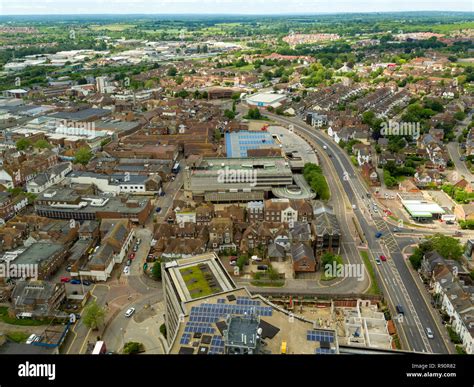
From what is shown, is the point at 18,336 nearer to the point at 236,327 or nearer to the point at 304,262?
the point at 236,327

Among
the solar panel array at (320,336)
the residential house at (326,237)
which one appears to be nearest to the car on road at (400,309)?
the residential house at (326,237)

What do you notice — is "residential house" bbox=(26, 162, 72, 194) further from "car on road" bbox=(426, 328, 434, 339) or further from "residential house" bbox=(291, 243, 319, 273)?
"car on road" bbox=(426, 328, 434, 339)

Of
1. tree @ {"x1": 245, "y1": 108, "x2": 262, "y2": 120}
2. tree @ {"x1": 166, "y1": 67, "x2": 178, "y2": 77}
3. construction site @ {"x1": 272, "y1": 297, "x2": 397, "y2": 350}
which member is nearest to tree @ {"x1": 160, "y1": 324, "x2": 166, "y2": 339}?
construction site @ {"x1": 272, "y1": 297, "x2": 397, "y2": 350}

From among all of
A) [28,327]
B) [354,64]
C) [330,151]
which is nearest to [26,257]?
[28,327]

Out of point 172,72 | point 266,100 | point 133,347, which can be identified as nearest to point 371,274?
point 133,347

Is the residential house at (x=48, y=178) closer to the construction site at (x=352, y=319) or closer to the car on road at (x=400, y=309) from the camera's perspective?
the construction site at (x=352, y=319)

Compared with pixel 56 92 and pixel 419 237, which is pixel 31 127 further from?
pixel 419 237
